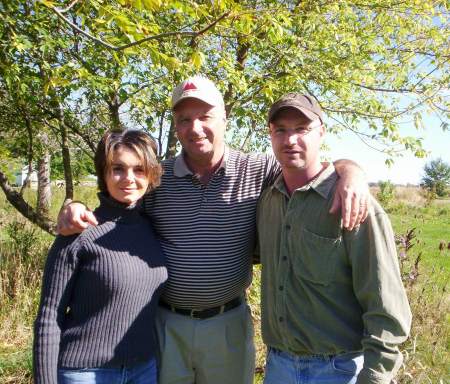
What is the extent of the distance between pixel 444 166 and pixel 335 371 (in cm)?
4833

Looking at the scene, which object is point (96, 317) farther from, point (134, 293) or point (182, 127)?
point (182, 127)

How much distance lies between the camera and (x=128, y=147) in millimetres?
2359

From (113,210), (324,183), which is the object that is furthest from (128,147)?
(324,183)

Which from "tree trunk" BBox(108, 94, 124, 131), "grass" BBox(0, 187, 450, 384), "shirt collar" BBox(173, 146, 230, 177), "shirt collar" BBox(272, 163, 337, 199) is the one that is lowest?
"grass" BBox(0, 187, 450, 384)

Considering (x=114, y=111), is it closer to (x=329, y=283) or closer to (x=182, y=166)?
(x=182, y=166)

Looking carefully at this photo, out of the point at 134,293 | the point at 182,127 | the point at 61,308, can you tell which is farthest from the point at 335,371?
the point at 182,127

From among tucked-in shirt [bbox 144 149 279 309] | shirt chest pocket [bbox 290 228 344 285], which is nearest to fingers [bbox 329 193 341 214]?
shirt chest pocket [bbox 290 228 344 285]

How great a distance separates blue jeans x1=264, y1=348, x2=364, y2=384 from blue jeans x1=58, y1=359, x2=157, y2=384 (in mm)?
692

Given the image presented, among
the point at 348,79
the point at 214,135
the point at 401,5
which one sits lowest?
the point at 214,135

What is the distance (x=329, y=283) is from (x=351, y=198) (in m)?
0.41

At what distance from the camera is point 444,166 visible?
4528cm

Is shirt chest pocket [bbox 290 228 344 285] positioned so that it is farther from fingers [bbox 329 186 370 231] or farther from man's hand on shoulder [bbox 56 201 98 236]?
man's hand on shoulder [bbox 56 201 98 236]

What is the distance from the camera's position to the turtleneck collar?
93.1 inches

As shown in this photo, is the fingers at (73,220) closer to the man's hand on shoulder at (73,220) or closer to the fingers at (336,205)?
the man's hand on shoulder at (73,220)
